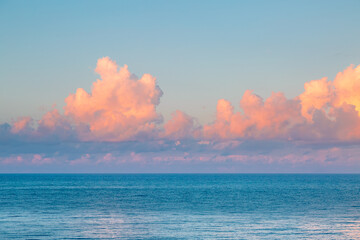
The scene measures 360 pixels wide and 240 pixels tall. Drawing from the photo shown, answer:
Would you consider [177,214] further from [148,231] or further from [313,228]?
[313,228]

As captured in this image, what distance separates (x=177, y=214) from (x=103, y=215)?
13.1m

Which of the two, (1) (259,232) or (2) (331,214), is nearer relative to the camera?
(1) (259,232)

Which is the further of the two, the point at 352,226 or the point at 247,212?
the point at 247,212

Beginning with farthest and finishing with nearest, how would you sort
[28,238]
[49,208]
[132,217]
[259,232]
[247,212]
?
1. [49,208]
2. [247,212]
3. [132,217]
4. [259,232]
5. [28,238]

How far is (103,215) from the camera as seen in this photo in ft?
267

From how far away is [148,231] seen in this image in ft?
209

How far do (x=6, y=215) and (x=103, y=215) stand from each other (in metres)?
16.4

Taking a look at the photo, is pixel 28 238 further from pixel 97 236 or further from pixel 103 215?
pixel 103 215

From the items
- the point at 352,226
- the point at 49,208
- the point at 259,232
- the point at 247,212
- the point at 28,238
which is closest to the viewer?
the point at 28,238

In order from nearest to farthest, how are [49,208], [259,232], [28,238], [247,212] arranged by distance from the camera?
[28,238] → [259,232] → [247,212] → [49,208]

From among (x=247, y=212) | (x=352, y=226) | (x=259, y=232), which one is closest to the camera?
(x=259, y=232)

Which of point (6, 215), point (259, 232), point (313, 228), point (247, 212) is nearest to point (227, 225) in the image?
point (259, 232)

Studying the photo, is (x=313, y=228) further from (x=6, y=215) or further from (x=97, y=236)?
(x=6, y=215)

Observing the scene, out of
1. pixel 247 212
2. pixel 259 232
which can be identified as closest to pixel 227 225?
pixel 259 232
